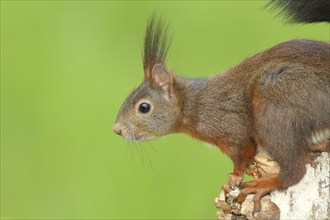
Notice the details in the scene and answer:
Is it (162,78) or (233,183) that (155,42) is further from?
(233,183)

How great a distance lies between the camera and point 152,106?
A: 289cm

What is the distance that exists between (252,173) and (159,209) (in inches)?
52.2

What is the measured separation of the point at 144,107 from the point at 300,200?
68 centimetres

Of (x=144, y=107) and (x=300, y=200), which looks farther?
(x=144, y=107)

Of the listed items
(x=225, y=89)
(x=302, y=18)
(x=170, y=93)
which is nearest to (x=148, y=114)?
(x=170, y=93)

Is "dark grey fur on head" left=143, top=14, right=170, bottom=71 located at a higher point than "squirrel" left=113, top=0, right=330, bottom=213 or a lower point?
higher

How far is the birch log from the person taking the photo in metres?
2.35

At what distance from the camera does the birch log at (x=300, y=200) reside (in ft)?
7.72

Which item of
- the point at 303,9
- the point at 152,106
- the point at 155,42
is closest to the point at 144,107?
the point at 152,106

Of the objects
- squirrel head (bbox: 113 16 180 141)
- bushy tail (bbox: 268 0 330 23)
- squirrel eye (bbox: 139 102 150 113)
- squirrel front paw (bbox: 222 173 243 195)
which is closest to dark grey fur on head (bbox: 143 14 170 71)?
squirrel head (bbox: 113 16 180 141)

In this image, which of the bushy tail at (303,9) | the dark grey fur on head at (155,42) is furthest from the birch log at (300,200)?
the dark grey fur on head at (155,42)

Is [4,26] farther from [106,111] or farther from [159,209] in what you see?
[159,209]

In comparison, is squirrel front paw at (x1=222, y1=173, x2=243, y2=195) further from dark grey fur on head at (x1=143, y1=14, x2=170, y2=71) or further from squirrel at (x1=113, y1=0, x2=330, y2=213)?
dark grey fur on head at (x1=143, y1=14, x2=170, y2=71)

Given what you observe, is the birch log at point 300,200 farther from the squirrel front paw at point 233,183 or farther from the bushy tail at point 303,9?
the bushy tail at point 303,9
